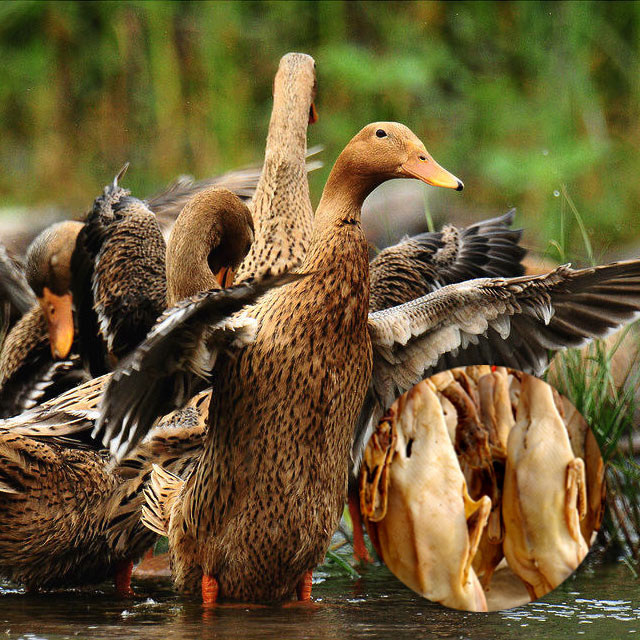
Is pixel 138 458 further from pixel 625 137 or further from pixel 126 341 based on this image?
pixel 625 137

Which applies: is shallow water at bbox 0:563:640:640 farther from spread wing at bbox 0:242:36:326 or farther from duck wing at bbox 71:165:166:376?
spread wing at bbox 0:242:36:326

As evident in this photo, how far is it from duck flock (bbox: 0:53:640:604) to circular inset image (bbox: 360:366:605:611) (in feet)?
0.59

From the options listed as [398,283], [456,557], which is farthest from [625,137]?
[456,557]

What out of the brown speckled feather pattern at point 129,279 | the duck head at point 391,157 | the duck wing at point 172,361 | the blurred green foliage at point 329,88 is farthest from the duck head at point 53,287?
the blurred green foliage at point 329,88

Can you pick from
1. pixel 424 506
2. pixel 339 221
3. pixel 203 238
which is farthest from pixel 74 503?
pixel 339 221

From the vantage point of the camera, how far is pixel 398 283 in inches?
186

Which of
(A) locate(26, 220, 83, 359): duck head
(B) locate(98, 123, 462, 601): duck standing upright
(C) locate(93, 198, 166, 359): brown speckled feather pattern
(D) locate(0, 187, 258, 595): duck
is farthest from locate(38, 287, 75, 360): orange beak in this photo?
(B) locate(98, 123, 462, 601): duck standing upright

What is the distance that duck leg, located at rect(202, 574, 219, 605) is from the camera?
147 inches

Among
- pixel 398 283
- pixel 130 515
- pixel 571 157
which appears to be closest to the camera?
pixel 130 515

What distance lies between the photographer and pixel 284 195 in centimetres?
461

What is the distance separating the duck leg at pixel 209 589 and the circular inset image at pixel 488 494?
456mm

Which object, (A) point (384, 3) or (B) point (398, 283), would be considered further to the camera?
(A) point (384, 3)

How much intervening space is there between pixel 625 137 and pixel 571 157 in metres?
0.93

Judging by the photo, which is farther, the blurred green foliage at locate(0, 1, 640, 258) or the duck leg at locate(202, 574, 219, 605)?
the blurred green foliage at locate(0, 1, 640, 258)
